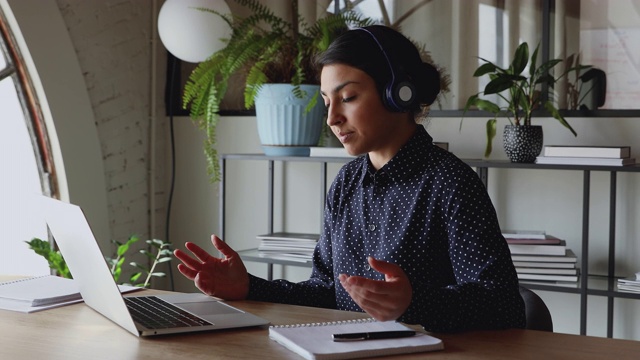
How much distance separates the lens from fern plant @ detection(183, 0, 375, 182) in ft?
10.5

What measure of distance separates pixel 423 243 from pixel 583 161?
118cm

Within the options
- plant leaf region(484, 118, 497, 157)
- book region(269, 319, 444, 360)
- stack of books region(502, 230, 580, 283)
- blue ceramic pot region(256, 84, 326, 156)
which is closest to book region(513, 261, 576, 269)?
stack of books region(502, 230, 580, 283)

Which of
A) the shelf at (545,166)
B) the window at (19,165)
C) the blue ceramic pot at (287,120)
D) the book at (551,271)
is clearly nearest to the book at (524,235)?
the book at (551,271)

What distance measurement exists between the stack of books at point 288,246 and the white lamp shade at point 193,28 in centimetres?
75

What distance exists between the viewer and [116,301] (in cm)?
146

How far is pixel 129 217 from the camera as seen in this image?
3.71 m

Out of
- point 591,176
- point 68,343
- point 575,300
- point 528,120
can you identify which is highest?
point 528,120

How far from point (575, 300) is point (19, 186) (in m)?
2.14

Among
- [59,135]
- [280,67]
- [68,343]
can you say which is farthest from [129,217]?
[68,343]

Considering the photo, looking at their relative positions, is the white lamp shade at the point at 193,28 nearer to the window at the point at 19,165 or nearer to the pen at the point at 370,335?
the window at the point at 19,165

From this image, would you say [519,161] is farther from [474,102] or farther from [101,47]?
[101,47]

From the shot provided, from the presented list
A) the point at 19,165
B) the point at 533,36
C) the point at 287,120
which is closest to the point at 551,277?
the point at 533,36

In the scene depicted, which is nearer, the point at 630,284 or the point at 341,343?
the point at 341,343

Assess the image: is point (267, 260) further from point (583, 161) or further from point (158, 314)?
point (158, 314)
